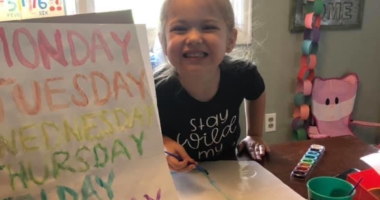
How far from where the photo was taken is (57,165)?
1.90ft

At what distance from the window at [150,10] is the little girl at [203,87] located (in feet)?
2.17

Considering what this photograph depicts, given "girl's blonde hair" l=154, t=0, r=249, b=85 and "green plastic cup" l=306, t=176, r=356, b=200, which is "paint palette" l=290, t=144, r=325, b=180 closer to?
"green plastic cup" l=306, t=176, r=356, b=200

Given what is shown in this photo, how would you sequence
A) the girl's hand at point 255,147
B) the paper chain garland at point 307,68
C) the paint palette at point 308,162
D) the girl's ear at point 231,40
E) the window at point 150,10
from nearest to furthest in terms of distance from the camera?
the paint palette at point 308,162, the girl's hand at point 255,147, the girl's ear at point 231,40, the window at point 150,10, the paper chain garland at point 307,68

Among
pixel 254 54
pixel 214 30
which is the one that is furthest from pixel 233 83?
pixel 254 54

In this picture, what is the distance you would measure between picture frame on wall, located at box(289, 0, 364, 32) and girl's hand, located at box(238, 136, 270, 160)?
1194 millimetres

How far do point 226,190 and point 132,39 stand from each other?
17.0 inches

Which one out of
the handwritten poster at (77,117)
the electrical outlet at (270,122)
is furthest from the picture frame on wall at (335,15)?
the handwritten poster at (77,117)

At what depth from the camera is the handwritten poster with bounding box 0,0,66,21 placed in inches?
69.4

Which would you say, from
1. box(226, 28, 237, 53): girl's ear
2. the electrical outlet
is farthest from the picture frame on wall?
box(226, 28, 237, 53): girl's ear

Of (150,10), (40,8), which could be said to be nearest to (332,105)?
(150,10)

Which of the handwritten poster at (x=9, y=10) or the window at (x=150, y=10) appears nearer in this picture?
the handwritten poster at (x=9, y=10)

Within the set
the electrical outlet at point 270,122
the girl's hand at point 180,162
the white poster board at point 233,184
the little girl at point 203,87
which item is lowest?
the electrical outlet at point 270,122

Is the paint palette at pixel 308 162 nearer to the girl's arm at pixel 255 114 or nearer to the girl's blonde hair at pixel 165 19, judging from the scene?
the girl's arm at pixel 255 114

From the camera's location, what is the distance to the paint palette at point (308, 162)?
0.96m
